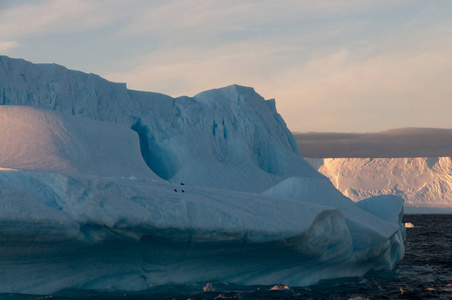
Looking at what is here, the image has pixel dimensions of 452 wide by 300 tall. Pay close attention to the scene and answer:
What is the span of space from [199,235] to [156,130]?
1378 cm

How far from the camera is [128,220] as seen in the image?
9227 mm

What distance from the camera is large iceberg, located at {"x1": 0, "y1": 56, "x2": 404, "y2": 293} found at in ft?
29.7

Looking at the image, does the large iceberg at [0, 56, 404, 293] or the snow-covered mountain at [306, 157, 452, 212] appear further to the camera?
the snow-covered mountain at [306, 157, 452, 212]

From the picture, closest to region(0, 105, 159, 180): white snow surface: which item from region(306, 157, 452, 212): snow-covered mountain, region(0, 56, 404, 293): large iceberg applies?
region(0, 56, 404, 293): large iceberg

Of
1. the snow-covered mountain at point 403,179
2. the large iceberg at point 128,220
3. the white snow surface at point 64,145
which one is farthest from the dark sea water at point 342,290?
the snow-covered mountain at point 403,179

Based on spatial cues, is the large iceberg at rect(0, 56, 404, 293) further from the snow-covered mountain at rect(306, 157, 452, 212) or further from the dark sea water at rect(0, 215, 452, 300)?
the snow-covered mountain at rect(306, 157, 452, 212)

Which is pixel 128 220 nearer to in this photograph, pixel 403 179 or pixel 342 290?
pixel 342 290

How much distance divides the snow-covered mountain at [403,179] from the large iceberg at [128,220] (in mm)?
79503

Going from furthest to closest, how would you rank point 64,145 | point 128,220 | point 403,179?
point 403,179 < point 64,145 < point 128,220

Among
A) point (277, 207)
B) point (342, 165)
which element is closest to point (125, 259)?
point (277, 207)

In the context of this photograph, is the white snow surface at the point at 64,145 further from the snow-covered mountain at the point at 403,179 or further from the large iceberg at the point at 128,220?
the snow-covered mountain at the point at 403,179

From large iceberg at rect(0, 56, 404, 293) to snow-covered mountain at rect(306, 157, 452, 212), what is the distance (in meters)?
79.5

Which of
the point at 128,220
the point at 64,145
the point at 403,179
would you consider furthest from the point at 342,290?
the point at 403,179

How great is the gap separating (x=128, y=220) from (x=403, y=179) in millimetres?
92465
